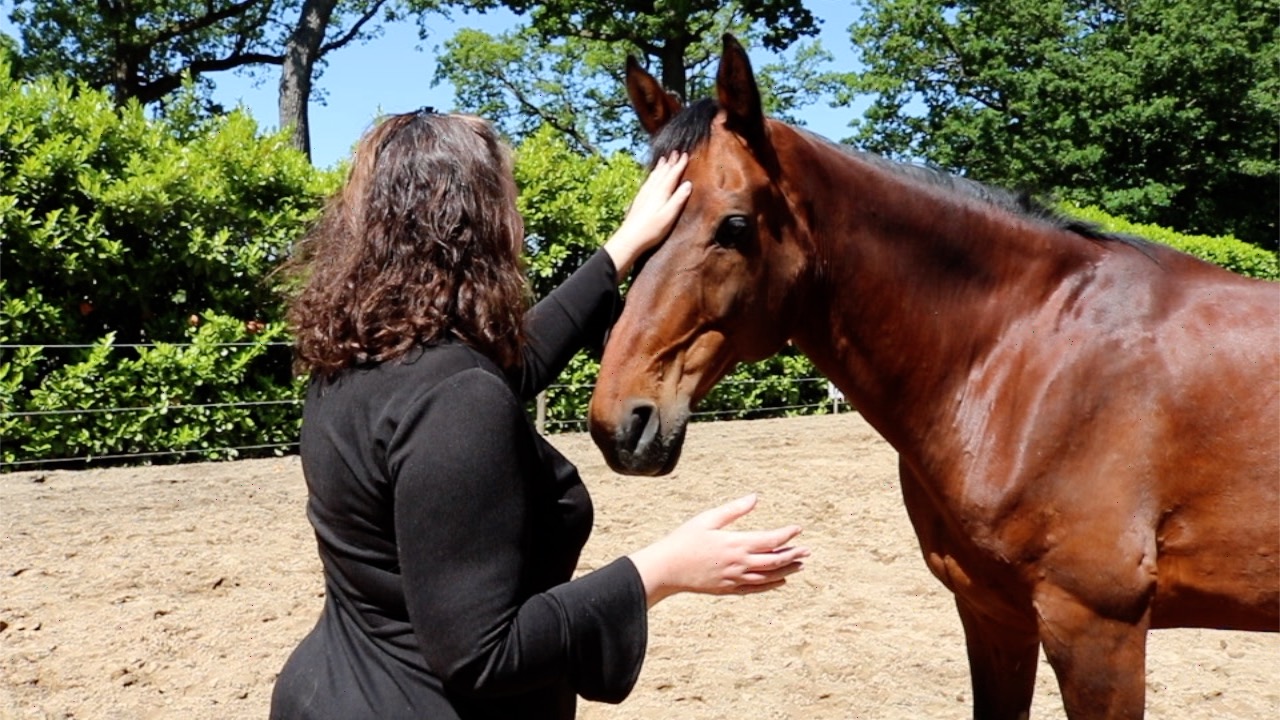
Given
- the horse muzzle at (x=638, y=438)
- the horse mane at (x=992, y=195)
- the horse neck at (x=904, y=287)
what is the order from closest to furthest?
the horse muzzle at (x=638, y=438) < the horse neck at (x=904, y=287) < the horse mane at (x=992, y=195)

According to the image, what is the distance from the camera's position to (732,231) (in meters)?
2.21

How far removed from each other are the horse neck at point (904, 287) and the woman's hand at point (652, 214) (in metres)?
0.36

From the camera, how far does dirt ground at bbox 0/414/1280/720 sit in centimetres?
373

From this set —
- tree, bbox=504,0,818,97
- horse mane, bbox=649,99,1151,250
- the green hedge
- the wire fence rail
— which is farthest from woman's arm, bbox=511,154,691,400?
tree, bbox=504,0,818,97

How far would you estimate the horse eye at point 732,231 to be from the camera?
2197 millimetres

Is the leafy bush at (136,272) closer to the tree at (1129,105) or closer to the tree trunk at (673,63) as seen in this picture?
the tree trunk at (673,63)

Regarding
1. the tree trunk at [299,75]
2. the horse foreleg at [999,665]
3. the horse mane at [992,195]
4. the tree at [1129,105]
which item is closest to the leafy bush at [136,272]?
the horse mane at [992,195]

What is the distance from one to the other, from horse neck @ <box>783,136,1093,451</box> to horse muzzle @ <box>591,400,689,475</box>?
547 millimetres

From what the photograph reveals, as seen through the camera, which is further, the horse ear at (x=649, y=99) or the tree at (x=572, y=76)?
the tree at (x=572, y=76)

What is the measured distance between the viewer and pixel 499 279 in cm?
142

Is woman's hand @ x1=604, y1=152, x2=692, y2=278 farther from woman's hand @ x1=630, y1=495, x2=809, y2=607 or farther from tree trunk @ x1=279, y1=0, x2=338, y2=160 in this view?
tree trunk @ x1=279, y1=0, x2=338, y2=160

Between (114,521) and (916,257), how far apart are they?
5687 mm

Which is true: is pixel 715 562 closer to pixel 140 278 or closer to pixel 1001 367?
pixel 1001 367

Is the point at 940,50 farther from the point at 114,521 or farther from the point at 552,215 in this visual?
the point at 114,521
